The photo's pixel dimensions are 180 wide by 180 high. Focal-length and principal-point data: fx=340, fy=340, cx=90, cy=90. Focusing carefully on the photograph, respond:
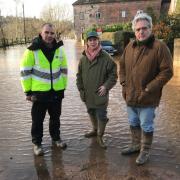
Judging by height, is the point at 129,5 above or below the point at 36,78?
above

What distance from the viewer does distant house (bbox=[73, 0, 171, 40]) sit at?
197 feet

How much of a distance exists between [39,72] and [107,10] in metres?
59.7

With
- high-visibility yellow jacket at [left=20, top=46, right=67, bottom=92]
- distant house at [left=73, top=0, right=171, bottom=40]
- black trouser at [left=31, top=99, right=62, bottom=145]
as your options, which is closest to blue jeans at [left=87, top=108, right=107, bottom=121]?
black trouser at [left=31, top=99, right=62, bottom=145]

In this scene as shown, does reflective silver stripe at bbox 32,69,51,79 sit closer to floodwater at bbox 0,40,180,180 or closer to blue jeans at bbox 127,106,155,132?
floodwater at bbox 0,40,180,180

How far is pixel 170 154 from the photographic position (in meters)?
5.34

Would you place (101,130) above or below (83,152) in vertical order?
above

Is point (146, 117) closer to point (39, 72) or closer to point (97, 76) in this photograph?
point (97, 76)

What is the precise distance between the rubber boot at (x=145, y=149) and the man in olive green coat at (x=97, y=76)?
836 mm

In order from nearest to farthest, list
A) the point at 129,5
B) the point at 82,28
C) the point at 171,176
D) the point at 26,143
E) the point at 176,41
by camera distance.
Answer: the point at 171,176
the point at 26,143
the point at 176,41
the point at 129,5
the point at 82,28

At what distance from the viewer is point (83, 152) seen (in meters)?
5.52

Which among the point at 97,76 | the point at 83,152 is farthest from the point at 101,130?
the point at 97,76

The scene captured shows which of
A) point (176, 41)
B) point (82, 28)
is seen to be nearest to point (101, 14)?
point (82, 28)

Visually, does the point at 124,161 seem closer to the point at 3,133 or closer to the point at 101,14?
the point at 3,133

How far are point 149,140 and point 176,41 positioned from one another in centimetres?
992
